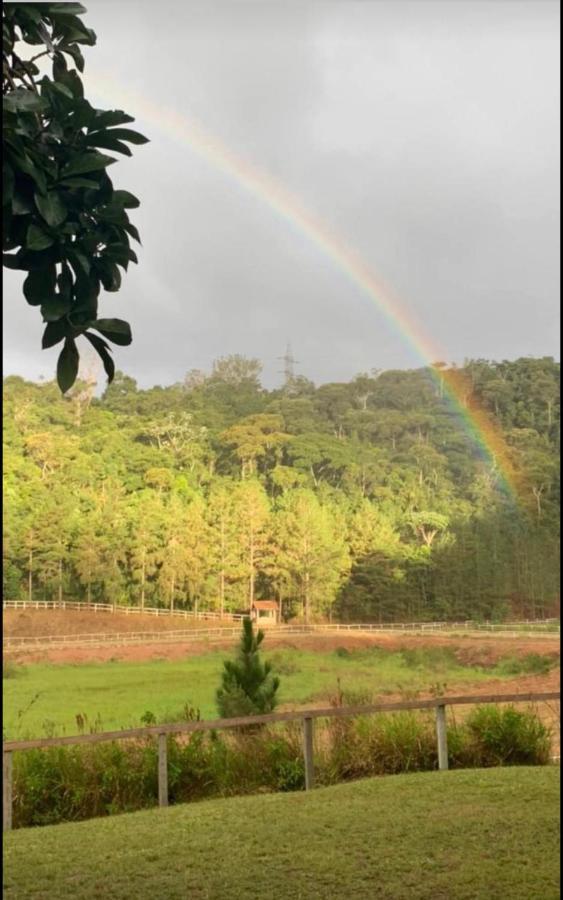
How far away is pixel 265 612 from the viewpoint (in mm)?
14562

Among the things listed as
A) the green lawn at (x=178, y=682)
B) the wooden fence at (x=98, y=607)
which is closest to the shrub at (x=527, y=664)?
the green lawn at (x=178, y=682)

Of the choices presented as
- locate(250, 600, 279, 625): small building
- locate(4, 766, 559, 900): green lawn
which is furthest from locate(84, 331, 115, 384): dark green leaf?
locate(250, 600, 279, 625): small building

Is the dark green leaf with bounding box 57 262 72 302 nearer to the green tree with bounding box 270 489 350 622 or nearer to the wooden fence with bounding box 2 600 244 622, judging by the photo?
the wooden fence with bounding box 2 600 244 622

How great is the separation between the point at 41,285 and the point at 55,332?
0.23ft

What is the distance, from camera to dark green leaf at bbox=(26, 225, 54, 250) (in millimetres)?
1201

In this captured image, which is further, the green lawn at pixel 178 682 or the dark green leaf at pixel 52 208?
the green lawn at pixel 178 682

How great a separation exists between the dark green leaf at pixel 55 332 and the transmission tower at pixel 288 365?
54.3 feet

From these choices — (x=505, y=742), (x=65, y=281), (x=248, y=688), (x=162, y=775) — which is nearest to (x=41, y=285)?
(x=65, y=281)

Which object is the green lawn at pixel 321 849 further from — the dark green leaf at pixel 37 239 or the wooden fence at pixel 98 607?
the wooden fence at pixel 98 607

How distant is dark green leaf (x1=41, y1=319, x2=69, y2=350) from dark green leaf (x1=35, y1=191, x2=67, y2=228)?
0.15 metres

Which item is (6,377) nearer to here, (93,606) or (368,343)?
(93,606)

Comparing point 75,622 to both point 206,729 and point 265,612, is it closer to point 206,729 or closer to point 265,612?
point 265,612

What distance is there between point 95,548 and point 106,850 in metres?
10.4

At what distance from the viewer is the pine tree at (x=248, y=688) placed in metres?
9.25
